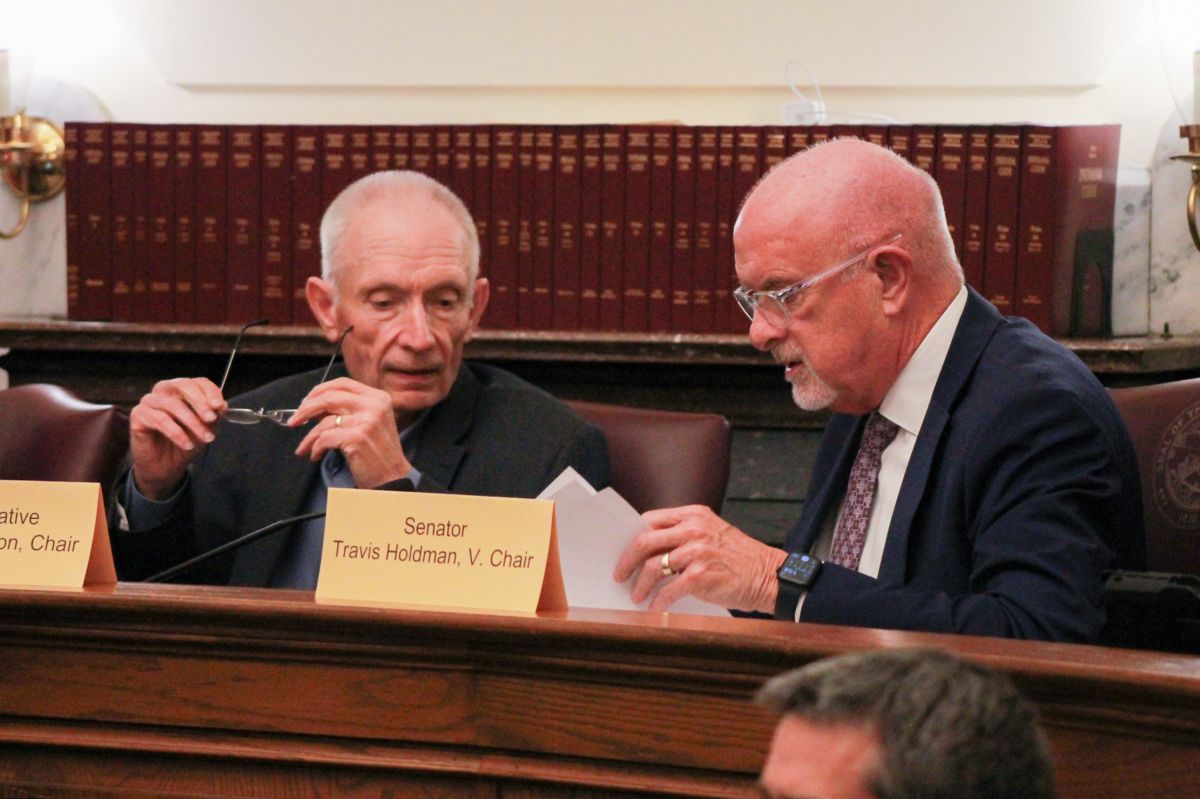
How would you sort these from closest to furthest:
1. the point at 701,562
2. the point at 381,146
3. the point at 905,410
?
the point at 701,562, the point at 905,410, the point at 381,146

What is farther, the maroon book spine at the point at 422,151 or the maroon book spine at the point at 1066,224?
the maroon book spine at the point at 422,151

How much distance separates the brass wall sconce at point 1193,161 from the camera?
3064 mm

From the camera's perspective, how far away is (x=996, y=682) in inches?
27.0

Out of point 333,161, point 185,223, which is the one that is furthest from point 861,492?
point 185,223

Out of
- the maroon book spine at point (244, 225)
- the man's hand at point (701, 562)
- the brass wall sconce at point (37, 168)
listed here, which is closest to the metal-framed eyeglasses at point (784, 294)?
the man's hand at point (701, 562)

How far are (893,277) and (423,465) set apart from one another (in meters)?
0.77

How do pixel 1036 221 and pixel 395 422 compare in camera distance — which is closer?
pixel 395 422

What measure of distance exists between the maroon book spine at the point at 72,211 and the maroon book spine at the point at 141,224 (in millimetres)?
133

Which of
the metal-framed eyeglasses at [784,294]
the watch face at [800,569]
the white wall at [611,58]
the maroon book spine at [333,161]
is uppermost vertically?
the white wall at [611,58]

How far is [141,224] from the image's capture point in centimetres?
340

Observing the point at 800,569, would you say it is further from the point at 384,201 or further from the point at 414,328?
the point at 384,201

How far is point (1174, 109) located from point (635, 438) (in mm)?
1599

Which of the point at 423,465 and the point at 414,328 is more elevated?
the point at 414,328

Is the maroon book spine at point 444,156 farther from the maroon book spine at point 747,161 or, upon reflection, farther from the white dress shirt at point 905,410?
the white dress shirt at point 905,410
